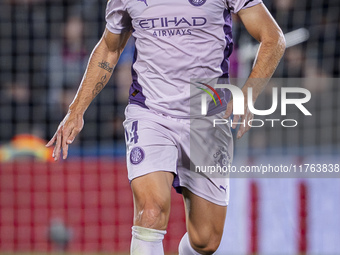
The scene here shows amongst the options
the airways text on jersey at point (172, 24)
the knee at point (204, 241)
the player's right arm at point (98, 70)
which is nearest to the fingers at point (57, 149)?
the player's right arm at point (98, 70)

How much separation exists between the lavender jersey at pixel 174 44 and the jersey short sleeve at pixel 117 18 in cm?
8

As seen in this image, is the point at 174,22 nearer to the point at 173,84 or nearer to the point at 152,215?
the point at 173,84

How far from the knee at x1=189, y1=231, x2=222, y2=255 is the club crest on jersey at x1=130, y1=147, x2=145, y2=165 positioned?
80cm

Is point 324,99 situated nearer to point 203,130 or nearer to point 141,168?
point 203,130

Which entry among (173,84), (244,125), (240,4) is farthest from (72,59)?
(244,125)

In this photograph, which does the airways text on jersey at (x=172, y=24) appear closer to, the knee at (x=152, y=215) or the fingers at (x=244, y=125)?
the fingers at (x=244, y=125)

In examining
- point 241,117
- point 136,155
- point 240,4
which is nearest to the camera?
point 241,117

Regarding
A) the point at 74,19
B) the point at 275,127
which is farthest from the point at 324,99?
the point at 74,19

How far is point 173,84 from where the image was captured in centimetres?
407

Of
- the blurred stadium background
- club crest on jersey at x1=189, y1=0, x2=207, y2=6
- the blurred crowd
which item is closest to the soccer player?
club crest on jersey at x1=189, y1=0, x2=207, y2=6

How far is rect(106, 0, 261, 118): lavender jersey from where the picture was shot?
401 centimetres

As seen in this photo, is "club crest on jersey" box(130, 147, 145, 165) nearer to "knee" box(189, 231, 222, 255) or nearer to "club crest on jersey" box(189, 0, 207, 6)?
"knee" box(189, 231, 222, 255)

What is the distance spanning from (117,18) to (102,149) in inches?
129

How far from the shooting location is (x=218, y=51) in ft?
13.6
